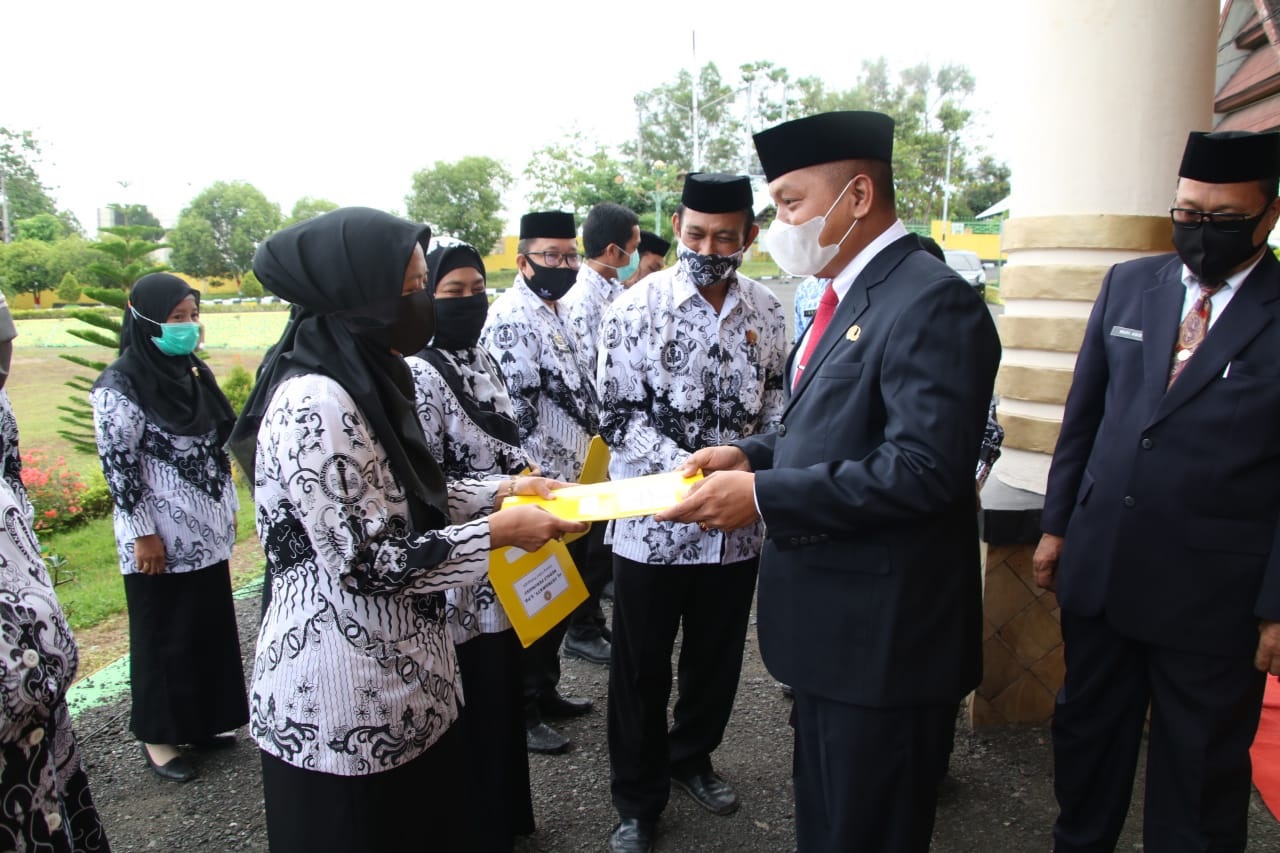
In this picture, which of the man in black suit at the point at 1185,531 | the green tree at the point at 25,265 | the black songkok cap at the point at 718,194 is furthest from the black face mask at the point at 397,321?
the green tree at the point at 25,265

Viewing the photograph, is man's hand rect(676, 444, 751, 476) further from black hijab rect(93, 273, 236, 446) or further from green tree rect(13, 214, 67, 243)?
green tree rect(13, 214, 67, 243)

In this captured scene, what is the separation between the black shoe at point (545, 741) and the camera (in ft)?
11.9

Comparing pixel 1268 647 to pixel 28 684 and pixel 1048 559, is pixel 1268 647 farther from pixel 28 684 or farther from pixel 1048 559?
pixel 28 684

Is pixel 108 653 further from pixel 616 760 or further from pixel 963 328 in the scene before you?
pixel 963 328

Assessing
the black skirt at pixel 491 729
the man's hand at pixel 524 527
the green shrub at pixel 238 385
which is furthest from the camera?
the green shrub at pixel 238 385

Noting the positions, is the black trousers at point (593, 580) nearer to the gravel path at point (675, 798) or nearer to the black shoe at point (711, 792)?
the gravel path at point (675, 798)

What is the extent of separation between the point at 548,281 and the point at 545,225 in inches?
15.1

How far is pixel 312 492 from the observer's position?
1746 mm

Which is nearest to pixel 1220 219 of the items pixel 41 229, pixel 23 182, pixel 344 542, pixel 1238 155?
pixel 1238 155

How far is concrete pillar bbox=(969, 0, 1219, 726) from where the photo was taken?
3270 mm

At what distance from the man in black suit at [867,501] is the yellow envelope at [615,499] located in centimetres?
8

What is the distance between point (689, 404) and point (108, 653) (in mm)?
4065

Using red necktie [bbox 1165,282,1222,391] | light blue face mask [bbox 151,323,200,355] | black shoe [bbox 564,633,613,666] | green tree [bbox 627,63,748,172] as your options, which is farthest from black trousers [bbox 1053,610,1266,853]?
green tree [bbox 627,63,748,172]

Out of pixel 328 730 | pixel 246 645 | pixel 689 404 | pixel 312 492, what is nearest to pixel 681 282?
pixel 689 404
